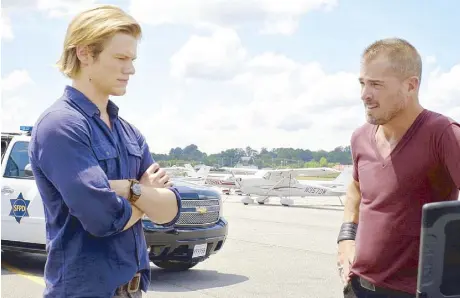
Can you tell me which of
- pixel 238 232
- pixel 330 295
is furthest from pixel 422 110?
pixel 238 232

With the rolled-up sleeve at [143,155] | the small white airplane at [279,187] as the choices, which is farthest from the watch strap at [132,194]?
the small white airplane at [279,187]

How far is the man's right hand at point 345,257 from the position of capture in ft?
10.1

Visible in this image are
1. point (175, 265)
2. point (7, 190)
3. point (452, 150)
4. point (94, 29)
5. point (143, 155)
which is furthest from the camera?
point (175, 265)

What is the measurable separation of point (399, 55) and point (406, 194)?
597 mm

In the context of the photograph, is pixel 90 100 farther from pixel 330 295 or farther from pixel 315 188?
pixel 315 188

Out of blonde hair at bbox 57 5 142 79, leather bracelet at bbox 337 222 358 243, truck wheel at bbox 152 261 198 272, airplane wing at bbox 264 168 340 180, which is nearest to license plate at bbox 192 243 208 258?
truck wheel at bbox 152 261 198 272

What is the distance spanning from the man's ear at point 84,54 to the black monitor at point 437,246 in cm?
137

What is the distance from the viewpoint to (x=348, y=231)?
10.5 ft

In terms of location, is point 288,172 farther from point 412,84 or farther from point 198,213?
point 412,84

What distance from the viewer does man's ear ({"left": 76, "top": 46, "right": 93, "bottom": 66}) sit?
244 centimetres

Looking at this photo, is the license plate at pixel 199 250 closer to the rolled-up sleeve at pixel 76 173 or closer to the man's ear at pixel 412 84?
the man's ear at pixel 412 84

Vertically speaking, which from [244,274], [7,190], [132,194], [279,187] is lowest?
[279,187]

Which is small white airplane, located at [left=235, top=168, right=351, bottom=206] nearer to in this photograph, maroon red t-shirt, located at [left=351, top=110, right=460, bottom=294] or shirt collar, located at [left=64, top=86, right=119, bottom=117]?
maroon red t-shirt, located at [left=351, top=110, right=460, bottom=294]

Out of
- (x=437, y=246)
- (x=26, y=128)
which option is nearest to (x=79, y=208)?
(x=437, y=246)
